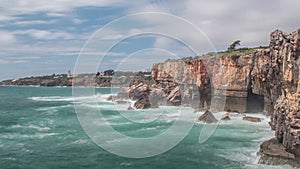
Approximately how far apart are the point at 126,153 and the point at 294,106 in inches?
607

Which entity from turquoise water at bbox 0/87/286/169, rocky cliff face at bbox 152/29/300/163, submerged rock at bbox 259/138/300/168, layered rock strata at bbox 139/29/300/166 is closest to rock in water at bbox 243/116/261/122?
turquoise water at bbox 0/87/286/169

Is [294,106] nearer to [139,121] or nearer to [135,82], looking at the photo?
[139,121]

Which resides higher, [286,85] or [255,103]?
[286,85]

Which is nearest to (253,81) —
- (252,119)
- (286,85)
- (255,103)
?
(255,103)

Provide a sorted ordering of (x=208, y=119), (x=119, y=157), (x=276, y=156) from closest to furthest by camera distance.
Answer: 1. (x=276, y=156)
2. (x=119, y=157)
3. (x=208, y=119)

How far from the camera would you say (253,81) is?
53.3m

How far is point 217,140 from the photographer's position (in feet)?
124

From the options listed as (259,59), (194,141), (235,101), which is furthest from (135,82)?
(194,141)

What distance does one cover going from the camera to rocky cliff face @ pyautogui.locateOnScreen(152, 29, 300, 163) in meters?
29.8

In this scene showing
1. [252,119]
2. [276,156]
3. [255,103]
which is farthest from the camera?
[255,103]

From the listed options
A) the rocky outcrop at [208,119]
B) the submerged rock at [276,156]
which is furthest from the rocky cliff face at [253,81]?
the rocky outcrop at [208,119]

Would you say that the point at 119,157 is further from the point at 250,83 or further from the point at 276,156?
the point at 250,83

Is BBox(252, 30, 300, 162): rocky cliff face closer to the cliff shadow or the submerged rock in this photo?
the submerged rock

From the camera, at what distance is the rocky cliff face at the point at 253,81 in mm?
29797
